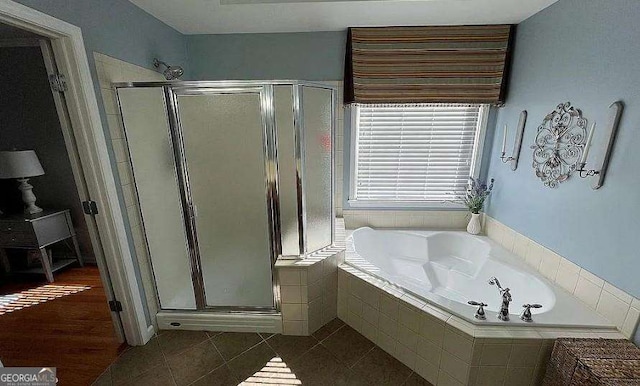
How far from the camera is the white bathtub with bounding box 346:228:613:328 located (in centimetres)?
151

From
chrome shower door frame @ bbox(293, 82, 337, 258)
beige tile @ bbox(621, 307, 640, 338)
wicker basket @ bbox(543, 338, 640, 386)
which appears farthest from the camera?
chrome shower door frame @ bbox(293, 82, 337, 258)

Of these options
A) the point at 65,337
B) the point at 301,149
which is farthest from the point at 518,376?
the point at 65,337

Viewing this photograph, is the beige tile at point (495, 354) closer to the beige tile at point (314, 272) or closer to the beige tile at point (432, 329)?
the beige tile at point (432, 329)

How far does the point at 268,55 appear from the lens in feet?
7.56

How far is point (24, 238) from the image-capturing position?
2.41m

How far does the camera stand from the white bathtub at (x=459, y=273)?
4.94ft

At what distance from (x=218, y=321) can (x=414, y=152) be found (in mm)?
2271

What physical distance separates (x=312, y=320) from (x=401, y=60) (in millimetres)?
2235

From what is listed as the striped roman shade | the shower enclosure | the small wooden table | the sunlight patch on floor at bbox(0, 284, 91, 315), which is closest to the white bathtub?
the shower enclosure

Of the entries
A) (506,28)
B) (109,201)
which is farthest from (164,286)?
(506,28)

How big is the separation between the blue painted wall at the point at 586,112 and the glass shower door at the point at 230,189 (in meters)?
1.93

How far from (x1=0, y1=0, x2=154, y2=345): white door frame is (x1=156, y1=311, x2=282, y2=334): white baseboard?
0.17 m

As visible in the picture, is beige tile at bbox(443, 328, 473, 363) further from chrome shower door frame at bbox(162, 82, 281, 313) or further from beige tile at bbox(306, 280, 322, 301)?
chrome shower door frame at bbox(162, 82, 281, 313)

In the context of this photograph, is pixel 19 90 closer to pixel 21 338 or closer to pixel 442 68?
pixel 21 338
